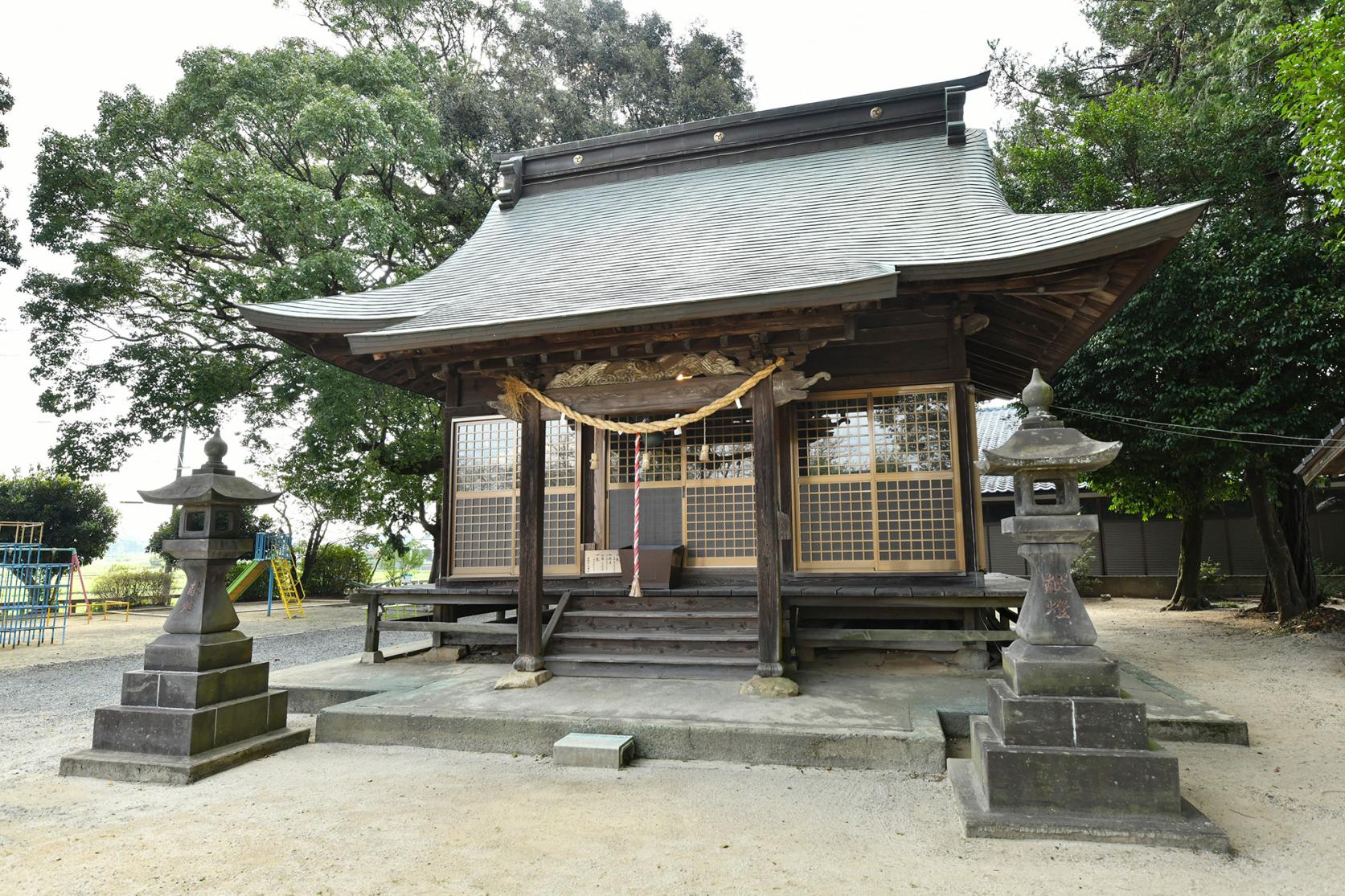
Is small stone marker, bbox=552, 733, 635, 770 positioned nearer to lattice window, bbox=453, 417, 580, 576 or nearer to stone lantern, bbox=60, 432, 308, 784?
stone lantern, bbox=60, 432, 308, 784

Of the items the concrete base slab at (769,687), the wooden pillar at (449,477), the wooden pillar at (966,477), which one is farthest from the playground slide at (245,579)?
the wooden pillar at (966,477)

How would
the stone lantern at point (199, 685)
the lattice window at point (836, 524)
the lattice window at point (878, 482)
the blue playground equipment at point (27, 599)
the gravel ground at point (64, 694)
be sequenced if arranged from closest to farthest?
the stone lantern at point (199, 685)
the gravel ground at point (64, 694)
the lattice window at point (878, 482)
the lattice window at point (836, 524)
the blue playground equipment at point (27, 599)

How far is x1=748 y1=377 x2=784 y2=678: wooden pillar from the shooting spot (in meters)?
5.73

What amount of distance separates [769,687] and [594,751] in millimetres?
Result: 1593

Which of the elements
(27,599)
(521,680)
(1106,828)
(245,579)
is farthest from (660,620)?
(27,599)

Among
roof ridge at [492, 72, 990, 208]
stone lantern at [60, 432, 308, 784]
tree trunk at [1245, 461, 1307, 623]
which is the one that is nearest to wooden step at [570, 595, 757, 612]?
stone lantern at [60, 432, 308, 784]

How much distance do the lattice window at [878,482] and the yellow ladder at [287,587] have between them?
1398 centimetres

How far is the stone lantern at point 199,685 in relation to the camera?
457cm

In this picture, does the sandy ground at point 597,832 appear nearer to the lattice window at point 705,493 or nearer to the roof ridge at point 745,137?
the lattice window at point 705,493

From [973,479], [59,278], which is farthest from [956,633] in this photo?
[59,278]

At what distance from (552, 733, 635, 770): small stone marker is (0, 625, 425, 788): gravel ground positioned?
350 cm

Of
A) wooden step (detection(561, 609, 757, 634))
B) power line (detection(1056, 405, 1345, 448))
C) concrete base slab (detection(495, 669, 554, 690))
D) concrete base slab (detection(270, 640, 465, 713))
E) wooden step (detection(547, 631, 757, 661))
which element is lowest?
concrete base slab (detection(270, 640, 465, 713))

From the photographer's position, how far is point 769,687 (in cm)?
558

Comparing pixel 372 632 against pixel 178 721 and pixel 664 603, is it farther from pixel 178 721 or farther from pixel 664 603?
pixel 664 603
